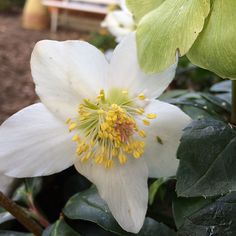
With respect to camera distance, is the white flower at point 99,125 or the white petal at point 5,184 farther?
the white petal at point 5,184

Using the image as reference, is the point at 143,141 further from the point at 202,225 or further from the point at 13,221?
the point at 13,221

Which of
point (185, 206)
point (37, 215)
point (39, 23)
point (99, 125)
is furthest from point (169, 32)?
point (39, 23)

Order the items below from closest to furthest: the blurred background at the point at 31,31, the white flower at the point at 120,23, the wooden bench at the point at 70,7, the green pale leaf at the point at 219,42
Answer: the green pale leaf at the point at 219,42
the white flower at the point at 120,23
the blurred background at the point at 31,31
the wooden bench at the point at 70,7

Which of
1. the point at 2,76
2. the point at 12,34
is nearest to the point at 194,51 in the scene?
the point at 2,76

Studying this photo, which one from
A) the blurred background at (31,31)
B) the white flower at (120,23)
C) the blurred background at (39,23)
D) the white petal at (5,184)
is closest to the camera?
the white petal at (5,184)

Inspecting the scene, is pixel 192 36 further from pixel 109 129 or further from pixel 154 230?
pixel 154 230

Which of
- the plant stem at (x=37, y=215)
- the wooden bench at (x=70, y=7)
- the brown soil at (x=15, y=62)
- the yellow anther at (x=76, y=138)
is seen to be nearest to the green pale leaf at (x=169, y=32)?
the yellow anther at (x=76, y=138)

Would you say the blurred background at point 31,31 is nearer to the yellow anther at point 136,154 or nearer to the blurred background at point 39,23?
the blurred background at point 39,23

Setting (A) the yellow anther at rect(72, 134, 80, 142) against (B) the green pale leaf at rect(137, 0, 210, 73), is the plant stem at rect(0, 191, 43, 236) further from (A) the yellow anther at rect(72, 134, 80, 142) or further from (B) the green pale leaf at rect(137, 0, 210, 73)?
(B) the green pale leaf at rect(137, 0, 210, 73)
